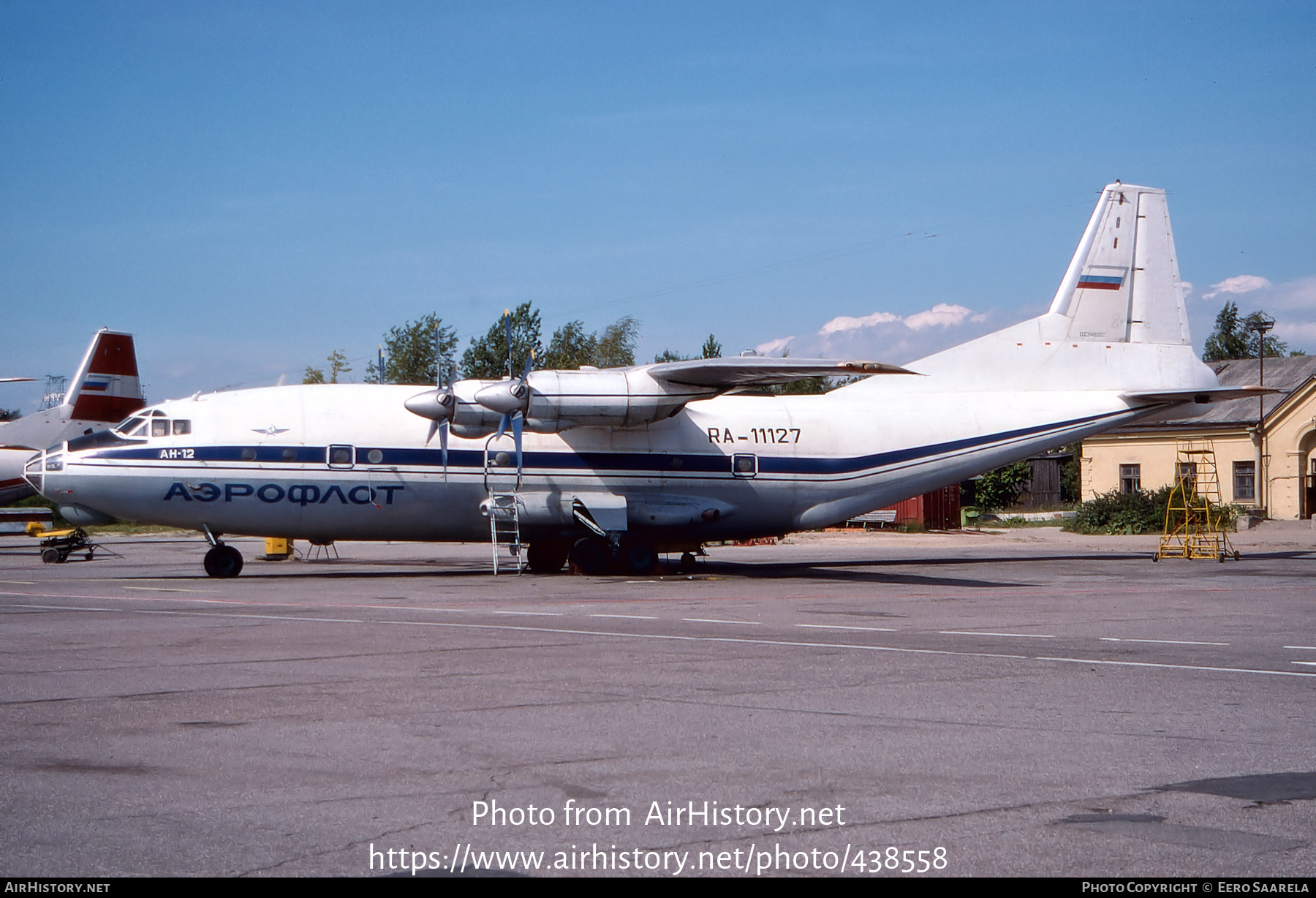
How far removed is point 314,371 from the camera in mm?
76875

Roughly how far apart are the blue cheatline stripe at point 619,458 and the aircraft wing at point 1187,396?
19.9 inches

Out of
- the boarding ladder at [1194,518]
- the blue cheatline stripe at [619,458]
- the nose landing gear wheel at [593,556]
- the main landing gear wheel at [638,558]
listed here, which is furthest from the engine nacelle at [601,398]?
the boarding ladder at [1194,518]

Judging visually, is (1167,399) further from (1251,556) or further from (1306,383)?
(1306,383)

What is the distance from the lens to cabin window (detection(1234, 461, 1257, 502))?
1850 inches

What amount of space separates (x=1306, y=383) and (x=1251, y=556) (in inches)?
736

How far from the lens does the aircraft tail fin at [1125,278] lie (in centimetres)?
2623

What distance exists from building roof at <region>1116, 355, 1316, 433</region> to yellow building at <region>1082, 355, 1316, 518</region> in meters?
→ 0.06

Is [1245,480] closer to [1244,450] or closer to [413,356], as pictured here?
[1244,450]

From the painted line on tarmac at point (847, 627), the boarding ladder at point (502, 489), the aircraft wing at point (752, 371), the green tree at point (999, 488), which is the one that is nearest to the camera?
the painted line on tarmac at point (847, 627)

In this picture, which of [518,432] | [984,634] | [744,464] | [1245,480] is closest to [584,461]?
[518,432]

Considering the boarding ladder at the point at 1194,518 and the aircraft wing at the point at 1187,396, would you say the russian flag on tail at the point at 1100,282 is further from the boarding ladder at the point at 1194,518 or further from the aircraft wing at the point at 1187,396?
the boarding ladder at the point at 1194,518

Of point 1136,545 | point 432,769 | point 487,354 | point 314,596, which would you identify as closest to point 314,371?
point 487,354

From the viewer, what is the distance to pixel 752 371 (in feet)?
67.9

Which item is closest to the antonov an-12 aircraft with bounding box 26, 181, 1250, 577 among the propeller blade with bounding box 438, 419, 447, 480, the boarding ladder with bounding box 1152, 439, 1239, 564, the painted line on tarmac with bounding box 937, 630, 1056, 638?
the propeller blade with bounding box 438, 419, 447, 480
